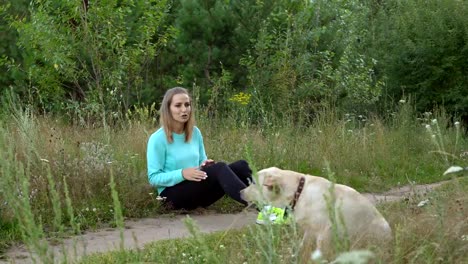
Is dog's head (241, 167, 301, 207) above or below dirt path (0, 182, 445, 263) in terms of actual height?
above

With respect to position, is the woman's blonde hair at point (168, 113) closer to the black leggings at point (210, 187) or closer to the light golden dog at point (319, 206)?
the black leggings at point (210, 187)

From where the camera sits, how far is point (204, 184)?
6977 mm

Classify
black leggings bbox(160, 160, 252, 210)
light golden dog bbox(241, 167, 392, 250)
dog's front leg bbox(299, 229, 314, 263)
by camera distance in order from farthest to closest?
black leggings bbox(160, 160, 252, 210)
light golden dog bbox(241, 167, 392, 250)
dog's front leg bbox(299, 229, 314, 263)

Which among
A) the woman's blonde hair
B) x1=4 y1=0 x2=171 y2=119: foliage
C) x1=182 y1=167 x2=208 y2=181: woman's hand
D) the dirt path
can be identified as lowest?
the dirt path

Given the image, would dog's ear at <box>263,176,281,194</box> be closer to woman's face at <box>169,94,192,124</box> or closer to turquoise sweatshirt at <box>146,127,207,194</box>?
turquoise sweatshirt at <box>146,127,207,194</box>

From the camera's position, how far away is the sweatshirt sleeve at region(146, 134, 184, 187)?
22.9 feet

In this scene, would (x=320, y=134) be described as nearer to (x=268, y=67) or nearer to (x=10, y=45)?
(x=268, y=67)

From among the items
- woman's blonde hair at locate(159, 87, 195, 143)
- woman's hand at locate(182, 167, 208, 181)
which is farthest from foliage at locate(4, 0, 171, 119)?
woman's hand at locate(182, 167, 208, 181)

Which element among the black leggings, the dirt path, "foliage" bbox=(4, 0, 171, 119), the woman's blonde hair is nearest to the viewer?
the dirt path

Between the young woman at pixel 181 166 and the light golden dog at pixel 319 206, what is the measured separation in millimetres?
1575

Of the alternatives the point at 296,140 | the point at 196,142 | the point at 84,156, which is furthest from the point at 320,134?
the point at 84,156

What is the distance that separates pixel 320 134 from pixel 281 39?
16.0ft

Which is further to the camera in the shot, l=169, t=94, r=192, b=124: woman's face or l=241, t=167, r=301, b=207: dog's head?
l=169, t=94, r=192, b=124: woman's face

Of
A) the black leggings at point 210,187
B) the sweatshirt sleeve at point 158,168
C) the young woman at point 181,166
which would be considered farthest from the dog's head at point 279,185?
the sweatshirt sleeve at point 158,168
